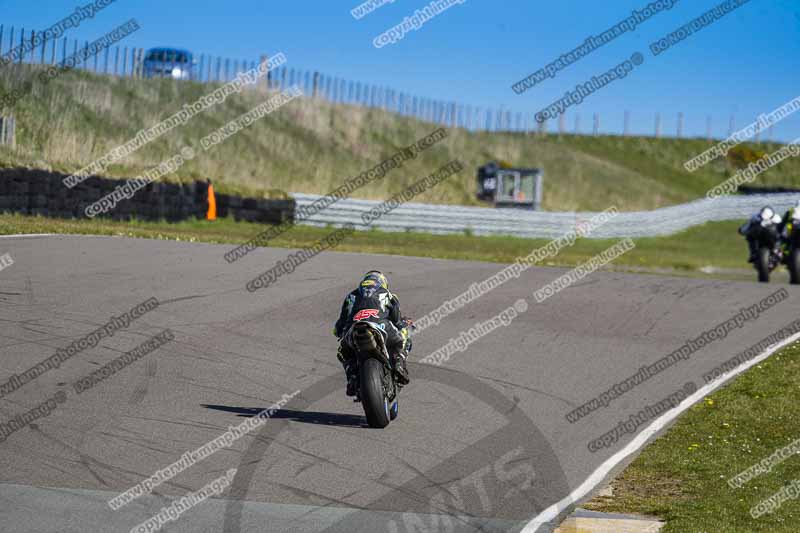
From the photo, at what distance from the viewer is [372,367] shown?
8.96 metres

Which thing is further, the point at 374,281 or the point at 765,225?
the point at 765,225

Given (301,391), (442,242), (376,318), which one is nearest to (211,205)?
(442,242)

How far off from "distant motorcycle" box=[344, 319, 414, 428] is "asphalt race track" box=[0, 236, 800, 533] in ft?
0.58

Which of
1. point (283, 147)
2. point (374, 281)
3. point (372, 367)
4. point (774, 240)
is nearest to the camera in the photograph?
point (372, 367)

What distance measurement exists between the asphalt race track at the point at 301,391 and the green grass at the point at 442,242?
2.59 meters

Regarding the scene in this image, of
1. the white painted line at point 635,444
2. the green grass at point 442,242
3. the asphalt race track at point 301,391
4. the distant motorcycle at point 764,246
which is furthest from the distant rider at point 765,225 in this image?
the white painted line at point 635,444

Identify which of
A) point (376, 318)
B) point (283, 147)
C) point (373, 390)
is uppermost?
point (283, 147)

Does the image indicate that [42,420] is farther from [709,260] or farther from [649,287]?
[709,260]

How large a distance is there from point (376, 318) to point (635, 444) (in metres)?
2.65

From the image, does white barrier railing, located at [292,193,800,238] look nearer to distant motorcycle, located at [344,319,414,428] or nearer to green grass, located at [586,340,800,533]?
green grass, located at [586,340,800,533]

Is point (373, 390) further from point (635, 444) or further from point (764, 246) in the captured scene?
point (764, 246)

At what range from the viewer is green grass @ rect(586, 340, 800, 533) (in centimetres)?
737

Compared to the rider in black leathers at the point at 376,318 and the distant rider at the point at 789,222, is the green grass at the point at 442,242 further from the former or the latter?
the rider in black leathers at the point at 376,318

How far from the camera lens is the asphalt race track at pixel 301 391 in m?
7.07
